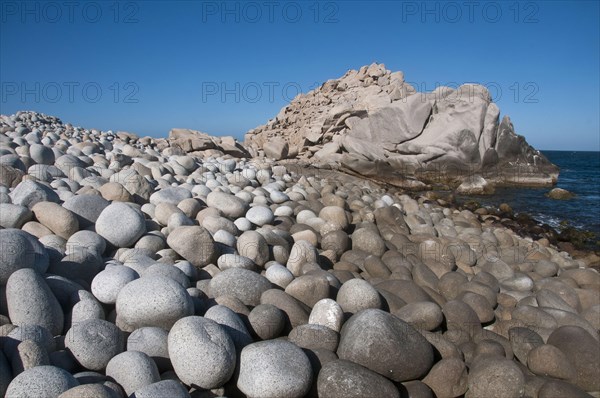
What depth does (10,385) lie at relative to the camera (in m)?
1.98

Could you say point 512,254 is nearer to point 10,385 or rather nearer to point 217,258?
point 217,258

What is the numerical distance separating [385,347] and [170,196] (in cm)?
375

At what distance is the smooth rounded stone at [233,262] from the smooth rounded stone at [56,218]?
4.47 ft

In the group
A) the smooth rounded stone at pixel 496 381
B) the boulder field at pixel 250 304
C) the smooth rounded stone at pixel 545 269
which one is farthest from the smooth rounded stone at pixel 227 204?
the smooth rounded stone at pixel 545 269

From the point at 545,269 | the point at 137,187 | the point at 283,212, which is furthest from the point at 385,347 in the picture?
the point at 545,269

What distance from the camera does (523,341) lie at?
388 cm

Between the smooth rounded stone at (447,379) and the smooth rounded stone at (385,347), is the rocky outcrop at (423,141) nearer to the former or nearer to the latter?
the smooth rounded stone at (447,379)

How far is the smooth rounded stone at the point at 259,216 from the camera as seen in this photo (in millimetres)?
5762

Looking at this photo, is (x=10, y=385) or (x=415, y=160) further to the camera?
(x=415, y=160)

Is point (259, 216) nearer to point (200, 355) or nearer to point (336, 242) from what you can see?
point (336, 242)

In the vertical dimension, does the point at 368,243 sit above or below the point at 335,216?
below

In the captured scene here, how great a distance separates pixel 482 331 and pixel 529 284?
72.7 inches

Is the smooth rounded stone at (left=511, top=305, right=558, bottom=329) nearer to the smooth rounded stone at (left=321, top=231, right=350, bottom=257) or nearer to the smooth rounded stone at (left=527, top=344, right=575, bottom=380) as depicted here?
the smooth rounded stone at (left=527, top=344, right=575, bottom=380)

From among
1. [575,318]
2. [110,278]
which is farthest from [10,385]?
[575,318]
